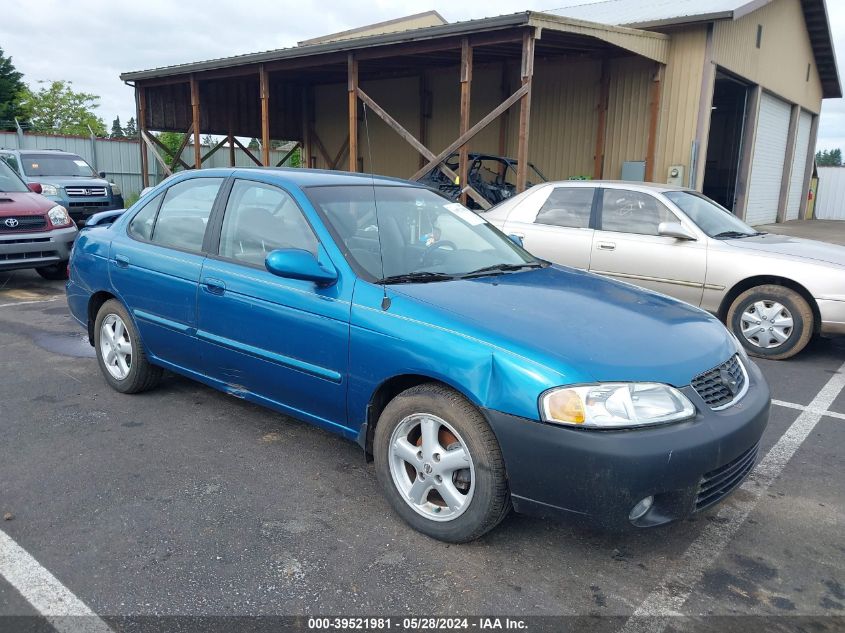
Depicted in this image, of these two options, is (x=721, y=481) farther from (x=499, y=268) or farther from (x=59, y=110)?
(x=59, y=110)

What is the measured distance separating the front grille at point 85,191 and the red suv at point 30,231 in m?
4.94

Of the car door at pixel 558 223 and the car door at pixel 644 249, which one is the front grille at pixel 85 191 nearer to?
the car door at pixel 558 223

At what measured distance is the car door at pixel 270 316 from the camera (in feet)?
10.7

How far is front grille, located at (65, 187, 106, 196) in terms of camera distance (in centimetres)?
1389

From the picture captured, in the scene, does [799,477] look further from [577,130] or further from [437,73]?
[437,73]

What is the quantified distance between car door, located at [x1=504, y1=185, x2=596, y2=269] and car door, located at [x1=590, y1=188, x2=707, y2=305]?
127 mm

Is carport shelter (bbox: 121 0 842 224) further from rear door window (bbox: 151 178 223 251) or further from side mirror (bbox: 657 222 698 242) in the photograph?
rear door window (bbox: 151 178 223 251)

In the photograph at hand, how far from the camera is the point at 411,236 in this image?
12.2ft

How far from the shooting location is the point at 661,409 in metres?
2.60

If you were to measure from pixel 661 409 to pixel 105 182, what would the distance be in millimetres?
14708

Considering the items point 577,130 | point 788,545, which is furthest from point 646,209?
point 577,130

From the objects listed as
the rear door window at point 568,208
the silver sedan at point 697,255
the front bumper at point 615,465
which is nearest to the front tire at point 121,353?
the front bumper at point 615,465

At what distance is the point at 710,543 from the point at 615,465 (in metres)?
0.91

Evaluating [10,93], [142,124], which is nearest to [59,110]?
[10,93]
